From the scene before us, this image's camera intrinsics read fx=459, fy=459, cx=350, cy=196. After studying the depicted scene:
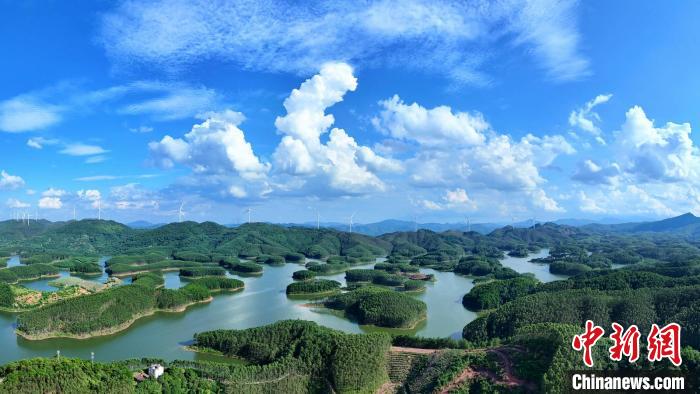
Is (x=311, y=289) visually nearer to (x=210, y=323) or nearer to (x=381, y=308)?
(x=381, y=308)

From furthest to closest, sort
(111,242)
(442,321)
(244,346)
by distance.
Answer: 1. (111,242)
2. (442,321)
3. (244,346)

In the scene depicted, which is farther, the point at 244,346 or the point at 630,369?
the point at 244,346

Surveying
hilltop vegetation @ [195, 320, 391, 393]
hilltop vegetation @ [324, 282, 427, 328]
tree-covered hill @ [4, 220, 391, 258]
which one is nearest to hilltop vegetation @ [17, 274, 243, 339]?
hilltop vegetation @ [195, 320, 391, 393]

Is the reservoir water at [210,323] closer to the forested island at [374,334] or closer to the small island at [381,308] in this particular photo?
the small island at [381,308]

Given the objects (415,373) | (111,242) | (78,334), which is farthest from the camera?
(111,242)

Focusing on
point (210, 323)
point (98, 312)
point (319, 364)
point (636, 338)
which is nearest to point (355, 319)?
point (210, 323)

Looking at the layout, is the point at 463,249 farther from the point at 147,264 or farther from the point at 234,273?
the point at 147,264

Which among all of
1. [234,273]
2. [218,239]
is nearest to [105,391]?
[234,273]

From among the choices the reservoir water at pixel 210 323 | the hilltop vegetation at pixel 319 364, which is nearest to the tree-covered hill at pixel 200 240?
the reservoir water at pixel 210 323

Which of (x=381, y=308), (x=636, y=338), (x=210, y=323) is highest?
(x=636, y=338)
